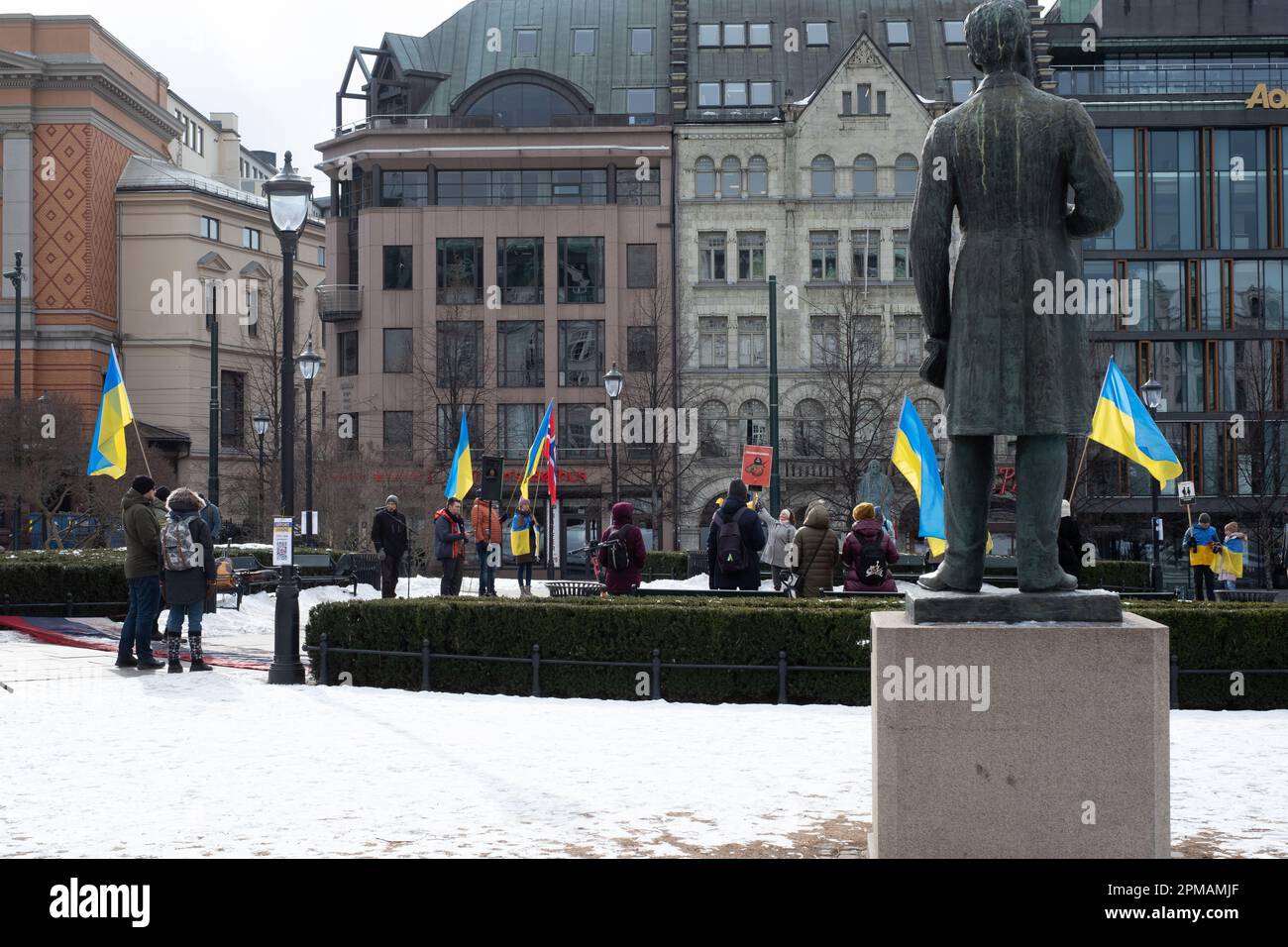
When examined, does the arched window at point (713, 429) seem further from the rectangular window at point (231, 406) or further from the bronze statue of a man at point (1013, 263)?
the bronze statue of a man at point (1013, 263)

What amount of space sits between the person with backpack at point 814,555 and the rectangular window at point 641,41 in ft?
158

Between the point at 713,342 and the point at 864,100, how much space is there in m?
10.7

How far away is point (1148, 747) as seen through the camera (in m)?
6.60

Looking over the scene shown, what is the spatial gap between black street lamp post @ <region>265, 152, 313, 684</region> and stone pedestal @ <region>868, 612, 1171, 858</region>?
930 cm

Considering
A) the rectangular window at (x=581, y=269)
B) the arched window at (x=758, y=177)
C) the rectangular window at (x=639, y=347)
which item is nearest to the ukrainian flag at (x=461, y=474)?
the rectangular window at (x=639, y=347)

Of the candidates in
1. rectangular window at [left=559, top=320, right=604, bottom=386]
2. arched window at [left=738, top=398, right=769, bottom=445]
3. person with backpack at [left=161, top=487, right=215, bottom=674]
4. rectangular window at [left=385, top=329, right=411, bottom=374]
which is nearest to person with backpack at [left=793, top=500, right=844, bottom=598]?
person with backpack at [left=161, top=487, right=215, bottom=674]

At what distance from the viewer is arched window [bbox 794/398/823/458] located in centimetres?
5397

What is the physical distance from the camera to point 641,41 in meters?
63.0

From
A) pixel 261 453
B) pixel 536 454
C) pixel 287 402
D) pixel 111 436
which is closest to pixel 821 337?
pixel 261 453

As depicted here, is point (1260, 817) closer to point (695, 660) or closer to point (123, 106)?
point (695, 660)

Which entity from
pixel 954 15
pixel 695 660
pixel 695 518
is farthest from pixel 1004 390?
pixel 954 15

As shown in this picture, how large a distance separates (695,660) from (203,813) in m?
6.21

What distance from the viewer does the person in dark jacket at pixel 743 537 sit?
61.6 ft

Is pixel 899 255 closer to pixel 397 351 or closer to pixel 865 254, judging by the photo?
pixel 865 254
